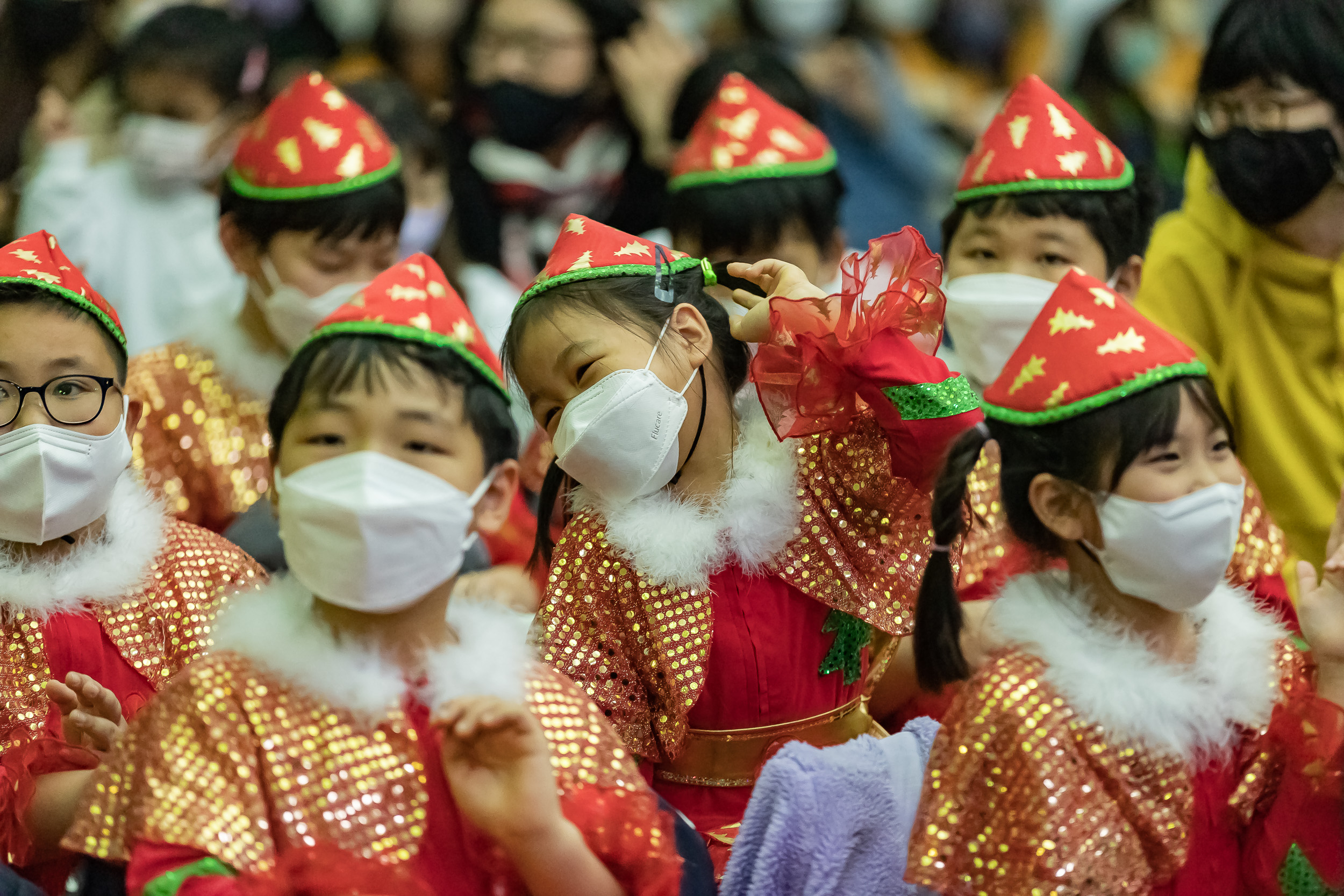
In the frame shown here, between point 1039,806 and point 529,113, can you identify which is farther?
point 529,113

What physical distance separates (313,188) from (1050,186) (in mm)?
1480

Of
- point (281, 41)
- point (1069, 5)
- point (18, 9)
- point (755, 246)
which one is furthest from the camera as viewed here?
point (1069, 5)

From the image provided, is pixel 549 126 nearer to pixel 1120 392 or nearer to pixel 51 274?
pixel 51 274

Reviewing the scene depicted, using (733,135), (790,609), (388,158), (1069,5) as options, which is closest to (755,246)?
(733,135)

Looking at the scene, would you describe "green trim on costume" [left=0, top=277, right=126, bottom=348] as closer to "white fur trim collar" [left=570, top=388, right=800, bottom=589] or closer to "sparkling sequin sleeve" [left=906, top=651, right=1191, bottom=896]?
"white fur trim collar" [left=570, top=388, right=800, bottom=589]

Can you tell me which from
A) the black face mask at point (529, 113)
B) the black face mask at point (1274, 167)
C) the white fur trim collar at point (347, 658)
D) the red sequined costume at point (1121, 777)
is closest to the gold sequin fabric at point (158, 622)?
the white fur trim collar at point (347, 658)

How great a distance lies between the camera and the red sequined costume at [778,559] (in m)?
2.23

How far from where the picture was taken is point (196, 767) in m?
1.71

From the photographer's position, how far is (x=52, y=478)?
7.12 ft

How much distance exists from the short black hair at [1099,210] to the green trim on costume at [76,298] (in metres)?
1.61

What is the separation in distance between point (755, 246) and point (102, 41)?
2560 mm

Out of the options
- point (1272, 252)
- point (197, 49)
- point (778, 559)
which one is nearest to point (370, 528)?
point (778, 559)

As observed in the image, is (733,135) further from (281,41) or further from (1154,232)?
(281,41)

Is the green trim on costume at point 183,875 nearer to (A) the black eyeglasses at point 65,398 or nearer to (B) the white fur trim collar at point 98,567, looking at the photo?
(B) the white fur trim collar at point 98,567
